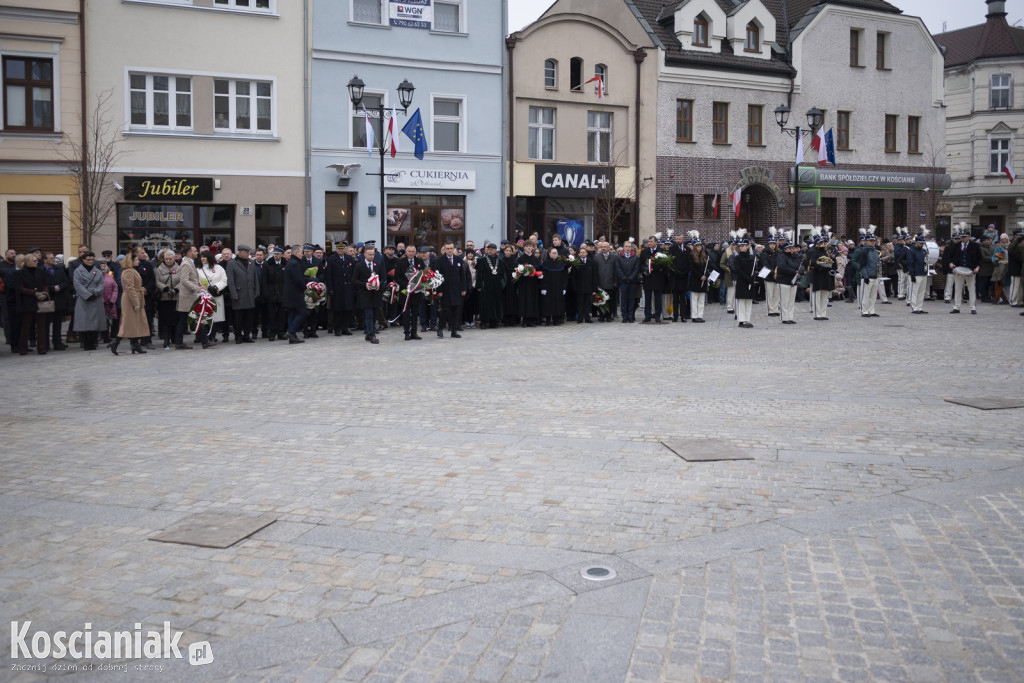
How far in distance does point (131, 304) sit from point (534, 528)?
13021 mm

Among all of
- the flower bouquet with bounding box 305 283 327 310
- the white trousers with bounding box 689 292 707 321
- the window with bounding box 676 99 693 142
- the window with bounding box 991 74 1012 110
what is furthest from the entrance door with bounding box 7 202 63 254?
the window with bounding box 991 74 1012 110

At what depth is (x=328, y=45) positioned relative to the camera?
1160 inches

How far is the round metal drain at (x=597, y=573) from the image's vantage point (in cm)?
507

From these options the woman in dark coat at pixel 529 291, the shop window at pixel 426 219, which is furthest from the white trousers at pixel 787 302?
the shop window at pixel 426 219

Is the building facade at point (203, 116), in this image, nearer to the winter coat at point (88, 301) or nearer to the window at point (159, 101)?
the window at point (159, 101)

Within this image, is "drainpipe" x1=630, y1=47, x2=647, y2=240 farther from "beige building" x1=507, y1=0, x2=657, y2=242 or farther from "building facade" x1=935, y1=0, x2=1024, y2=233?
"building facade" x1=935, y1=0, x2=1024, y2=233

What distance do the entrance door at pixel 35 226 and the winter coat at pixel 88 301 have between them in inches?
372

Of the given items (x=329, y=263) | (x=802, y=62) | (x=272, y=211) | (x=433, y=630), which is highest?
(x=802, y=62)

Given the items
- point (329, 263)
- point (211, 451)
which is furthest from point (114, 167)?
point (211, 451)

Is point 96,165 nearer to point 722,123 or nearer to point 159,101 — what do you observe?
point 159,101

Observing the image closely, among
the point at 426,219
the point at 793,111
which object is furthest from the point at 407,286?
the point at 793,111

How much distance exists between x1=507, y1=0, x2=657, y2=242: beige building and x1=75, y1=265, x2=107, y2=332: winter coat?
17619 mm

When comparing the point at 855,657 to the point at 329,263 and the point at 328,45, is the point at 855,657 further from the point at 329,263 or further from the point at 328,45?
the point at 328,45

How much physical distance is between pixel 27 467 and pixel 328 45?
2400cm
